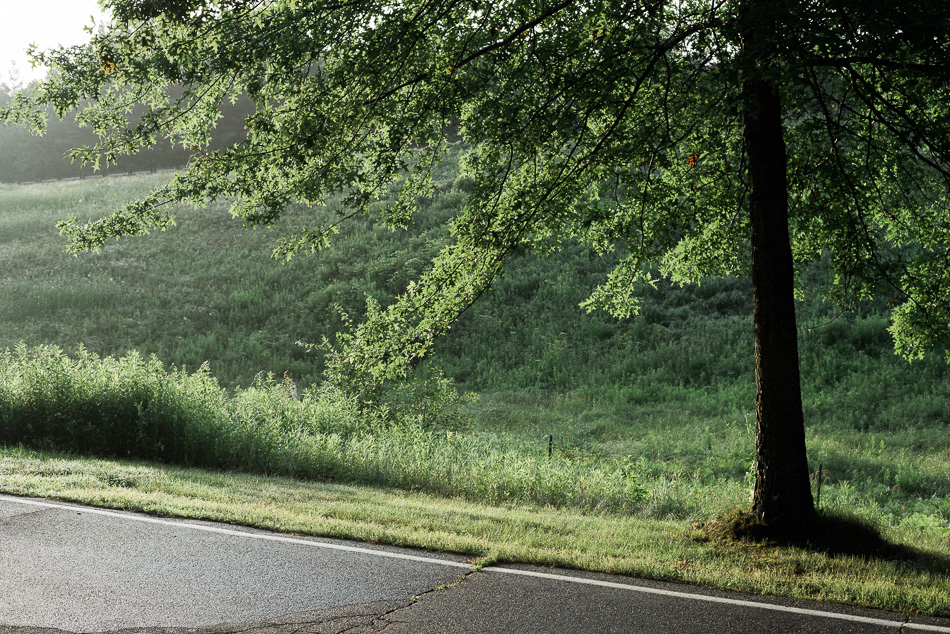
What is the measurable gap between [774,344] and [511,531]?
144 inches

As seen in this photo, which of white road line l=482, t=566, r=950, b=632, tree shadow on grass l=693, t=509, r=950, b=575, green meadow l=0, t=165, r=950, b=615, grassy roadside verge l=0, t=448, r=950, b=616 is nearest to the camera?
white road line l=482, t=566, r=950, b=632

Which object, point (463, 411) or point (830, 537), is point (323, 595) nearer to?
point (830, 537)

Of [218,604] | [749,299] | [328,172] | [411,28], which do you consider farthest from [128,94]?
[749,299]

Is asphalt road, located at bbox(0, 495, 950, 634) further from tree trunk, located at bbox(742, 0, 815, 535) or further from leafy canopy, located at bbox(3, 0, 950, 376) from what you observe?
leafy canopy, located at bbox(3, 0, 950, 376)

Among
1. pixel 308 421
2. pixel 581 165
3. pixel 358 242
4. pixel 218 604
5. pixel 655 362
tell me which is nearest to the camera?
pixel 218 604

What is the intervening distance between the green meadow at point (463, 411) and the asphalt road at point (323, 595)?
1.74 feet

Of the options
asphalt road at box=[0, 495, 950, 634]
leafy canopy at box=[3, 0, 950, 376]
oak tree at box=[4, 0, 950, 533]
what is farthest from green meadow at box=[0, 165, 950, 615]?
leafy canopy at box=[3, 0, 950, 376]

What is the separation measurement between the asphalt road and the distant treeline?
54.7 meters

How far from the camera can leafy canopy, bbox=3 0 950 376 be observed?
8.14m

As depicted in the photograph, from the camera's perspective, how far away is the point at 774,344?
8.48 metres

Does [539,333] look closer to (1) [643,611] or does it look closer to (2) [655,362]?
(2) [655,362]

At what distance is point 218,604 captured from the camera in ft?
18.2

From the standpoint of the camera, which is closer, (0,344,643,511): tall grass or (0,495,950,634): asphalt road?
(0,495,950,634): asphalt road

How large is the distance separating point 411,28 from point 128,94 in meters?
3.74
